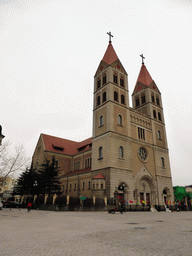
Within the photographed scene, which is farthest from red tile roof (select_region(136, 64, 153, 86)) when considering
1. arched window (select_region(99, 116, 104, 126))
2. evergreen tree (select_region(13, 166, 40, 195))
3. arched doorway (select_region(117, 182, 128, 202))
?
evergreen tree (select_region(13, 166, 40, 195))

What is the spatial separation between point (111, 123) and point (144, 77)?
2122 centimetres

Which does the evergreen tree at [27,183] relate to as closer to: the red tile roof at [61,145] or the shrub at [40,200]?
the shrub at [40,200]

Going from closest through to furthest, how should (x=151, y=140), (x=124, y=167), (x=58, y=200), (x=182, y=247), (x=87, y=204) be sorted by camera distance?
(x=182, y=247) < (x=87, y=204) < (x=58, y=200) < (x=124, y=167) < (x=151, y=140)

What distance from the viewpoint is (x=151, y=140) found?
40969 millimetres

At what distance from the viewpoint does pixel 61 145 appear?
53.8 metres

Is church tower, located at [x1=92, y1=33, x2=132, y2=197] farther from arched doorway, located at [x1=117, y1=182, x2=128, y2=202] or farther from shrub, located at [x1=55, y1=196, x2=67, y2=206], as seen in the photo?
shrub, located at [x1=55, y1=196, x2=67, y2=206]

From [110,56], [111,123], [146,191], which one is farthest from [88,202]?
[110,56]

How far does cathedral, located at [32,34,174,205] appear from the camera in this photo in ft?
105

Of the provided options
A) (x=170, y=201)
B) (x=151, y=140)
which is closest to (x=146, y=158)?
(x=151, y=140)

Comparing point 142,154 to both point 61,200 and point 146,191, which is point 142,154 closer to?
point 146,191

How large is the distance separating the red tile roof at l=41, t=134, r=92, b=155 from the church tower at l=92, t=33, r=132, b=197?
12968mm

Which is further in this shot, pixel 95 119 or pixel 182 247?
pixel 95 119

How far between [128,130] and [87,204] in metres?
16.0

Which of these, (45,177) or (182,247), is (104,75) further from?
(182,247)
